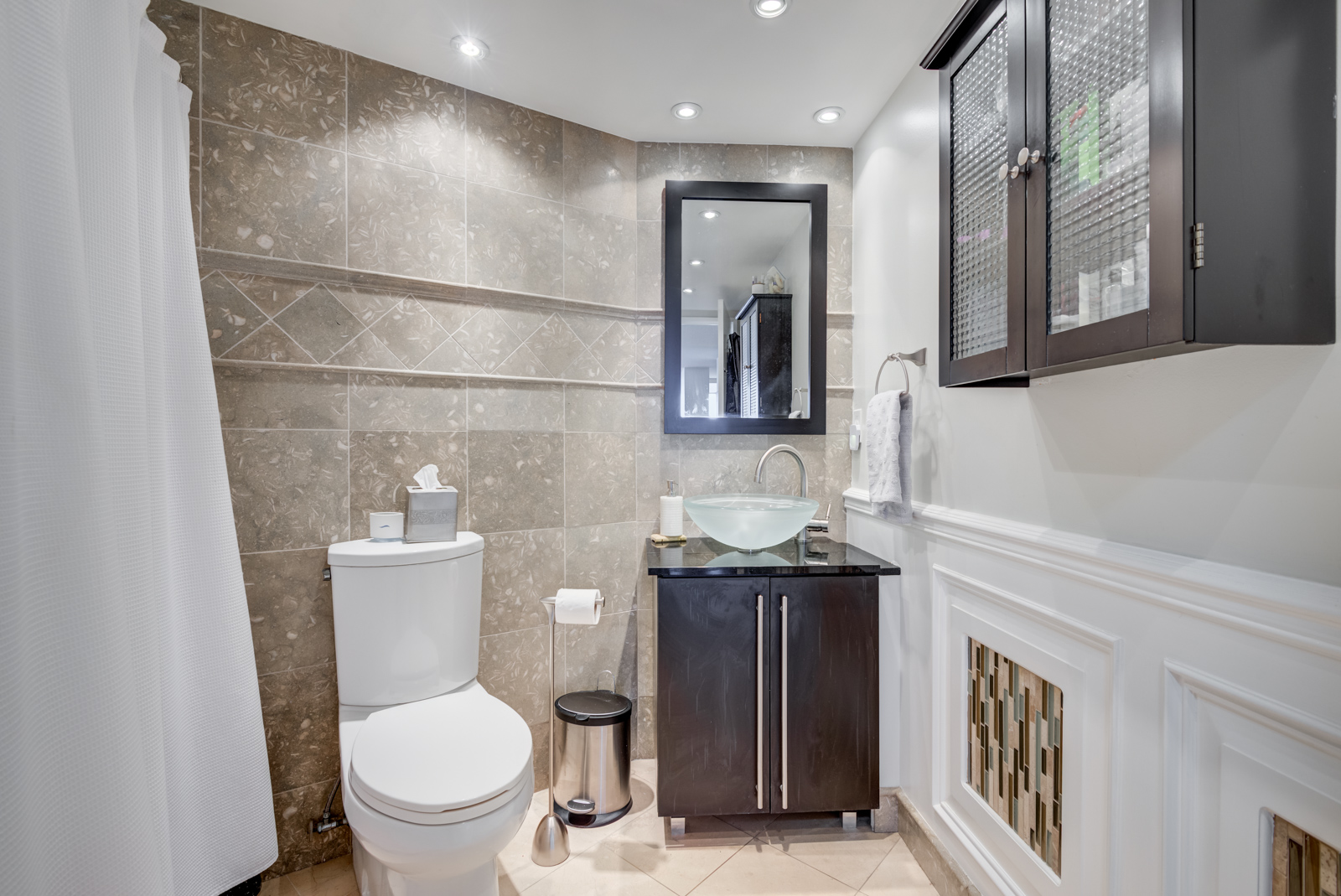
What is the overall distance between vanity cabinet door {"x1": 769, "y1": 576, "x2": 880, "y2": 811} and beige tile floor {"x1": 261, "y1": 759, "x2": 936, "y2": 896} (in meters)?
0.14

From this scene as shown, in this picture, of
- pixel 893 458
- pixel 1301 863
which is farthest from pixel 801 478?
pixel 1301 863

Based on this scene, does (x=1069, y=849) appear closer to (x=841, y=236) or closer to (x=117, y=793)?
(x=117, y=793)

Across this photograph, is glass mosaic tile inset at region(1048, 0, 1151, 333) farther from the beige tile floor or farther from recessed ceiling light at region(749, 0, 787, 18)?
the beige tile floor

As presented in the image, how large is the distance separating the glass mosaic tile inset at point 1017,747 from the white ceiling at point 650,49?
1.70 meters

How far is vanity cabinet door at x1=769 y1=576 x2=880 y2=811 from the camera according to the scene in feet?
6.13

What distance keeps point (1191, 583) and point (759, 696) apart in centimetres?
120

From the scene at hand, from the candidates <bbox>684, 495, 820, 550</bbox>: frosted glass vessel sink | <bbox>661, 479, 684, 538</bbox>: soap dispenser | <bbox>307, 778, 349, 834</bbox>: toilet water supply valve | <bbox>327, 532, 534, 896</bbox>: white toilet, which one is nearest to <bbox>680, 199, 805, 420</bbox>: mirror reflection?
<bbox>661, 479, 684, 538</bbox>: soap dispenser

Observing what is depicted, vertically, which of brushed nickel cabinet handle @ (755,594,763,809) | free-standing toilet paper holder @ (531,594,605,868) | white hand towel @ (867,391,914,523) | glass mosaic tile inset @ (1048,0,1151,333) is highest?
glass mosaic tile inset @ (1048,0,1151,333)

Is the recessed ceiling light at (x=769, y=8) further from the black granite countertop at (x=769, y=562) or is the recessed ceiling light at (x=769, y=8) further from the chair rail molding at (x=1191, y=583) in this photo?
the black granite countertop at (x=769, y=562)

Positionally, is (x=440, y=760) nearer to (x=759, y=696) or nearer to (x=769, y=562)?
(x=759, y=696)

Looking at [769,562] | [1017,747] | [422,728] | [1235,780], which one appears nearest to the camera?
[1235,780]

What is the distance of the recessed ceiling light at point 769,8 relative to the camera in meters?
1.63

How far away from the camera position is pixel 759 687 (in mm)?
1869

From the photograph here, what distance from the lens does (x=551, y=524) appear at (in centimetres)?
223
